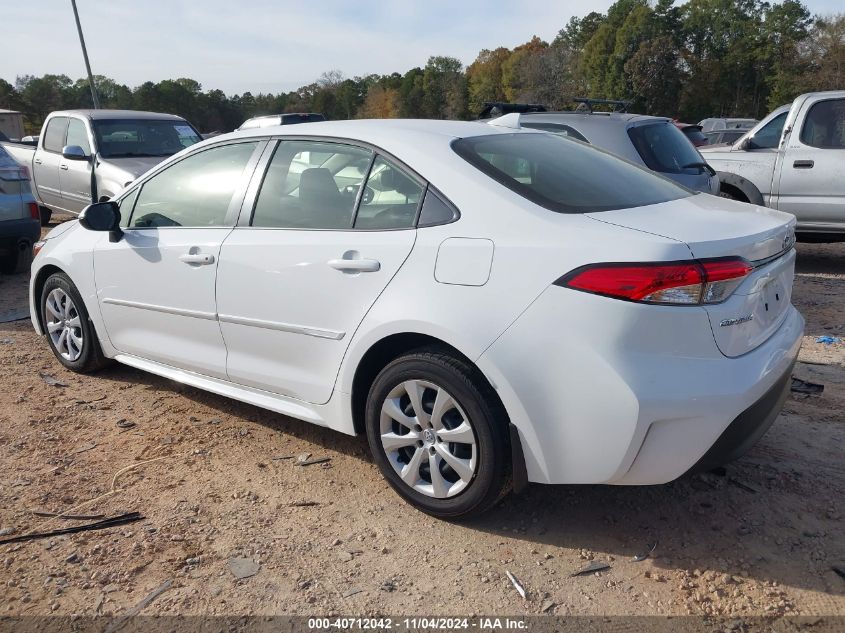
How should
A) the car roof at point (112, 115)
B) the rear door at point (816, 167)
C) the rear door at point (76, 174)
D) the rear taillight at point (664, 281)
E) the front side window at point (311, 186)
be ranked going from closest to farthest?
the rear taillight at point (664, 281)
the front side window at point (311, 186)
the rear door at point (816, 167)
the rear door at point (76, 174)
the car roof at point (112, 115)

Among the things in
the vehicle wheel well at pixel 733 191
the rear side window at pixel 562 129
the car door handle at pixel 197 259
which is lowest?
the vehicle wheel well at pixel 733 191

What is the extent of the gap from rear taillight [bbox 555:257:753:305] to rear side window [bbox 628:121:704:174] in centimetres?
442

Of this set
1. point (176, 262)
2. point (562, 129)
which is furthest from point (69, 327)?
point (562, 129)

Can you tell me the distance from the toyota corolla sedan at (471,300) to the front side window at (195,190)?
13 mm

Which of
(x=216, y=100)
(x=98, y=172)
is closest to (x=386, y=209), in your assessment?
(x=98, y=172)

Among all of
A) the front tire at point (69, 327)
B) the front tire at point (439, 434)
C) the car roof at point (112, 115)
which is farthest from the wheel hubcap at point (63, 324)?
the car roof at point (112, 115)

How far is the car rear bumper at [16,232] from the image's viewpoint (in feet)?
25.5

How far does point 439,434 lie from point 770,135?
22.9ft

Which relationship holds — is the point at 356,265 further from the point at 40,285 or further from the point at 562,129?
the point at 562,129

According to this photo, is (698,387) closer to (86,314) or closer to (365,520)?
(365,520)

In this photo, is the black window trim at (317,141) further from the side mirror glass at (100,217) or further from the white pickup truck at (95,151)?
the white pickup truck at (95,151)

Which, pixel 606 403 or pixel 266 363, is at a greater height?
pixel 606 403

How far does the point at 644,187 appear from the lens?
333 cm

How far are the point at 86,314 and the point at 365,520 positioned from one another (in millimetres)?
2613
